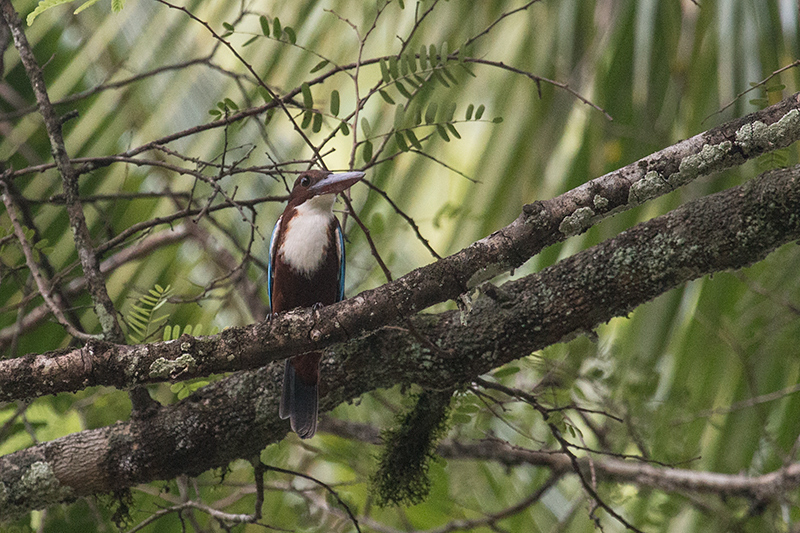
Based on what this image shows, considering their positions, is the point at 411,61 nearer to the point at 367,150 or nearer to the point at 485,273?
the point at 367,150

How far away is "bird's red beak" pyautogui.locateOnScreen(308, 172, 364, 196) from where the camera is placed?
254 cm

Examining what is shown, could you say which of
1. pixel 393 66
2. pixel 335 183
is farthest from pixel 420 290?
pixel 335 183

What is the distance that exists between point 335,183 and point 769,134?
148 centimetres

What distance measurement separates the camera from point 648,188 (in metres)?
1.82

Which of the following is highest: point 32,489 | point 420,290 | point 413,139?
point 413,139

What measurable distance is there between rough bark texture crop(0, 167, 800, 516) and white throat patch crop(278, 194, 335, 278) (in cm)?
57

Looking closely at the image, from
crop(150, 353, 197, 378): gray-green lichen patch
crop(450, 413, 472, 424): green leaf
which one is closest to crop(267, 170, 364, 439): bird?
crop(450, 413, 472, 424): green leaf

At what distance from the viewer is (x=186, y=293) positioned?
3.56m

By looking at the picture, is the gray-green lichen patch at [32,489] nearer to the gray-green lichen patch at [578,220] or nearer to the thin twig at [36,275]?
the thin twig at [36,275]

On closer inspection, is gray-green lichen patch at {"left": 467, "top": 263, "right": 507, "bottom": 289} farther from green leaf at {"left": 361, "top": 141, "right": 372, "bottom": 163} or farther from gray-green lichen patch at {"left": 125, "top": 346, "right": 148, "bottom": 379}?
gray-green lichen patch at {"left": 125, "top": 346, "right": 148, "bottom": 379}

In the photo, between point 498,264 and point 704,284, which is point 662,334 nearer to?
point 704,284

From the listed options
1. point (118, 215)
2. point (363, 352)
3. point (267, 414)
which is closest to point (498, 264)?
point (363, 352)

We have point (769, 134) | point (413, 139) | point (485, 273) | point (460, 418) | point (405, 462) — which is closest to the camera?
point (769, 134)

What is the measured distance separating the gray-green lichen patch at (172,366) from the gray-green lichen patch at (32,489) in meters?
0.74
